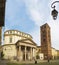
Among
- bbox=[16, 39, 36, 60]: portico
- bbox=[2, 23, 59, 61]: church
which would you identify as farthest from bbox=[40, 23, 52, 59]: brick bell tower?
bbox=[16, 39, 36, 60]: portico

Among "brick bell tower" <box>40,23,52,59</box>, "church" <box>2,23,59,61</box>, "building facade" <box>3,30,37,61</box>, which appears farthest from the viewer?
"brick bell tower" <box>40,23,52,59</box>

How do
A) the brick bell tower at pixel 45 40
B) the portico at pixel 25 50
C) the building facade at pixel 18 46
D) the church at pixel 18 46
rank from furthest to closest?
1. the brick bell tower at pixel 45 40
2. the portico at pixel 25 50
3. the building facade at pixel 18 46
4. the church at pixel 18 46

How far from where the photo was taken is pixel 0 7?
1505 cm

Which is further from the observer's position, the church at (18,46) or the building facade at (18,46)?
the building facade at (18,46)

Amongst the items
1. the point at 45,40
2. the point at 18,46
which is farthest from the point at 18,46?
the point at 45,40

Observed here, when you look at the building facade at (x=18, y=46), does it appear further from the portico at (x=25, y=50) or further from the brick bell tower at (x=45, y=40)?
the brick bell tower at (x=45, y=40)

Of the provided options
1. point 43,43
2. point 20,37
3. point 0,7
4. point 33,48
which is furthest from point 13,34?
point 0,7

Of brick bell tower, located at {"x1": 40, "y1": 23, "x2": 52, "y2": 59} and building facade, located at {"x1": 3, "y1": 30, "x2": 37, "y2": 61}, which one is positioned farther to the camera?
brick bell tower, located at {"x1": 40, "y1": 23, "x2": 52, "y2": 59}

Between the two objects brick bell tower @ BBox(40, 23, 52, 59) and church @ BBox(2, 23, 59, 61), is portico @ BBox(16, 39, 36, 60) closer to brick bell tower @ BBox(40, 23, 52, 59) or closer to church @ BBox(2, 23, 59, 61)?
church @ BBox(2, 23, 59, 61)

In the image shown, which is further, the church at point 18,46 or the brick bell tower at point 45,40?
the brick bell tower at point 45,40

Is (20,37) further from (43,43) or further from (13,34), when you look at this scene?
(43,43)

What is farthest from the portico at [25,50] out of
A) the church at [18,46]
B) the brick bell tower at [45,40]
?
the brick bell tower at [45,40]

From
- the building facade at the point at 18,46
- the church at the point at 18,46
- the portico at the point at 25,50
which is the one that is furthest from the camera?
the portico at the point at 25,50

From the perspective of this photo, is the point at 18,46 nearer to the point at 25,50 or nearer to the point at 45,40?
the point at 25,50
